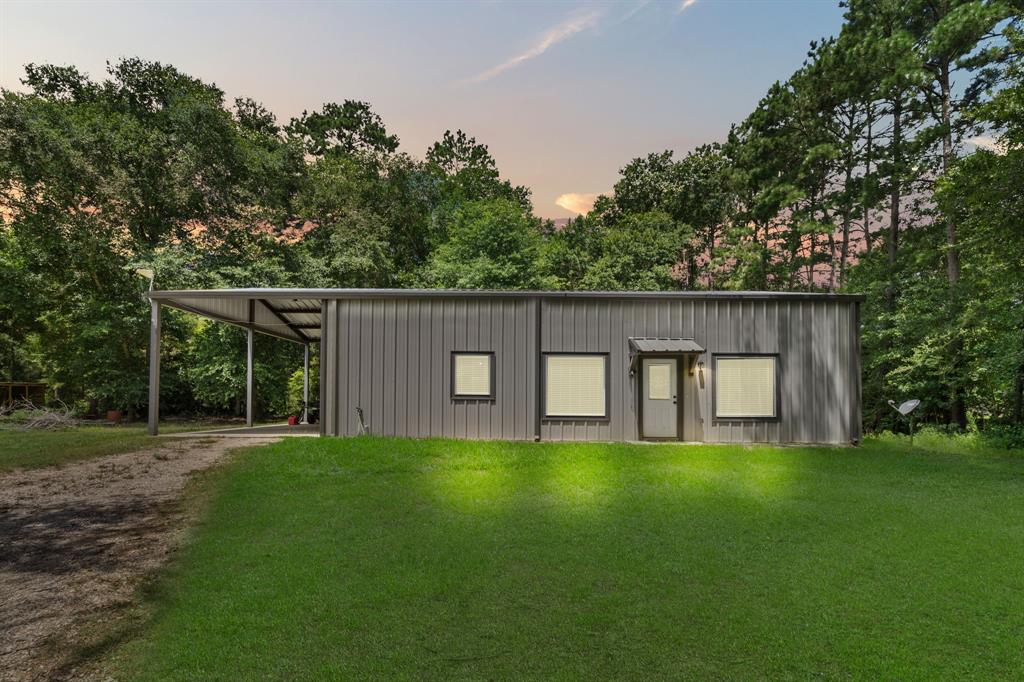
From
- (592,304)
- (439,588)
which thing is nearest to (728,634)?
(439,588)

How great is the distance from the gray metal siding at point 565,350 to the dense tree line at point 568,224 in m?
4.55

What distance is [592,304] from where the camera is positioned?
11.5 meters

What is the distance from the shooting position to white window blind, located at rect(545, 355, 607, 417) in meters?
11.4

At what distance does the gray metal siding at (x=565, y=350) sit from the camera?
1134 centimetres

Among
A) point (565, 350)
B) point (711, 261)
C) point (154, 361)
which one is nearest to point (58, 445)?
point (154, 361)

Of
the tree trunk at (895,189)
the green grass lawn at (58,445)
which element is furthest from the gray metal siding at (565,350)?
the tree trunk at (895,189)

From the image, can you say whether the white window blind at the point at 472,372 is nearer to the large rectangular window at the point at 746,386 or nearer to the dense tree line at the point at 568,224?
the large rectangular window at the point at 746,386

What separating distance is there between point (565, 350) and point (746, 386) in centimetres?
369

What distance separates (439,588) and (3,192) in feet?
75.8

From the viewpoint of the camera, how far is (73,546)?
5066 millimetres

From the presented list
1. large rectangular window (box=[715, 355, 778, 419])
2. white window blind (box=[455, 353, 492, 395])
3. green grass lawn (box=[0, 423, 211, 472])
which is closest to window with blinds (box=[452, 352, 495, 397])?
white window blind (box=[455, 353, 492, 395])

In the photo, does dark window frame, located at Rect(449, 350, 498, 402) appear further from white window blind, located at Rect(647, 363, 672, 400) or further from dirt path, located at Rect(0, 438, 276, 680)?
dirt path, located at Rect(0, 438, 276, 680)

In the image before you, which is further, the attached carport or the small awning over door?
the attached carport

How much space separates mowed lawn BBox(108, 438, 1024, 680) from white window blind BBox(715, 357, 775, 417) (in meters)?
3.56
